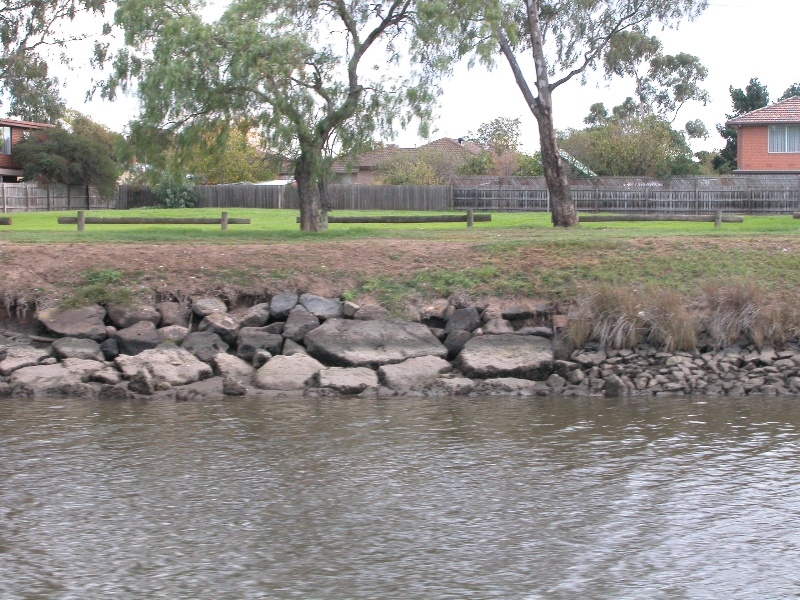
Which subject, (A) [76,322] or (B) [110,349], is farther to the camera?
(A) [76,322]

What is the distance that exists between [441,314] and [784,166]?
41169 mm

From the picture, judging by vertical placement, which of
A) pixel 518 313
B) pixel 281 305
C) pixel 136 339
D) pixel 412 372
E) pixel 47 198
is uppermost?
pixel 47 198

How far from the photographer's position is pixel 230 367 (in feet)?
57.8

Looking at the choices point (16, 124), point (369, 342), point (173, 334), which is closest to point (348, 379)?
point (369, 342)

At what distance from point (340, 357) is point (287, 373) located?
3.72 feet

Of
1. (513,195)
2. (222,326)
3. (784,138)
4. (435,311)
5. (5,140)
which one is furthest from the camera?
(5,140)

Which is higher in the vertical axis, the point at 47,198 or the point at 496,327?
the point at 47,198

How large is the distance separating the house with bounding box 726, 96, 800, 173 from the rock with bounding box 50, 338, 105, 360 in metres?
44.1

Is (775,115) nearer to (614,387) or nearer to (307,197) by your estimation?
(307,197)

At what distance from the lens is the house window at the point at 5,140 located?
57719 millimetres

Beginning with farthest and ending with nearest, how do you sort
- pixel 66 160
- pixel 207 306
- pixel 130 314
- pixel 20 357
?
1. pixel 66 160
2. pixel 207 306
3. pixel 130 314
4. pixel 20 357

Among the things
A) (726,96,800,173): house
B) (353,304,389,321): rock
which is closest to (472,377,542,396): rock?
(353,304,389,321): rock

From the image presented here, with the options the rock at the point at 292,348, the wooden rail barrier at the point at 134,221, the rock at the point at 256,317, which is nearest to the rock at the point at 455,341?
the rock at the point at 292,348

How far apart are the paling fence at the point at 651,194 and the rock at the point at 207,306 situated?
30.4 meters
